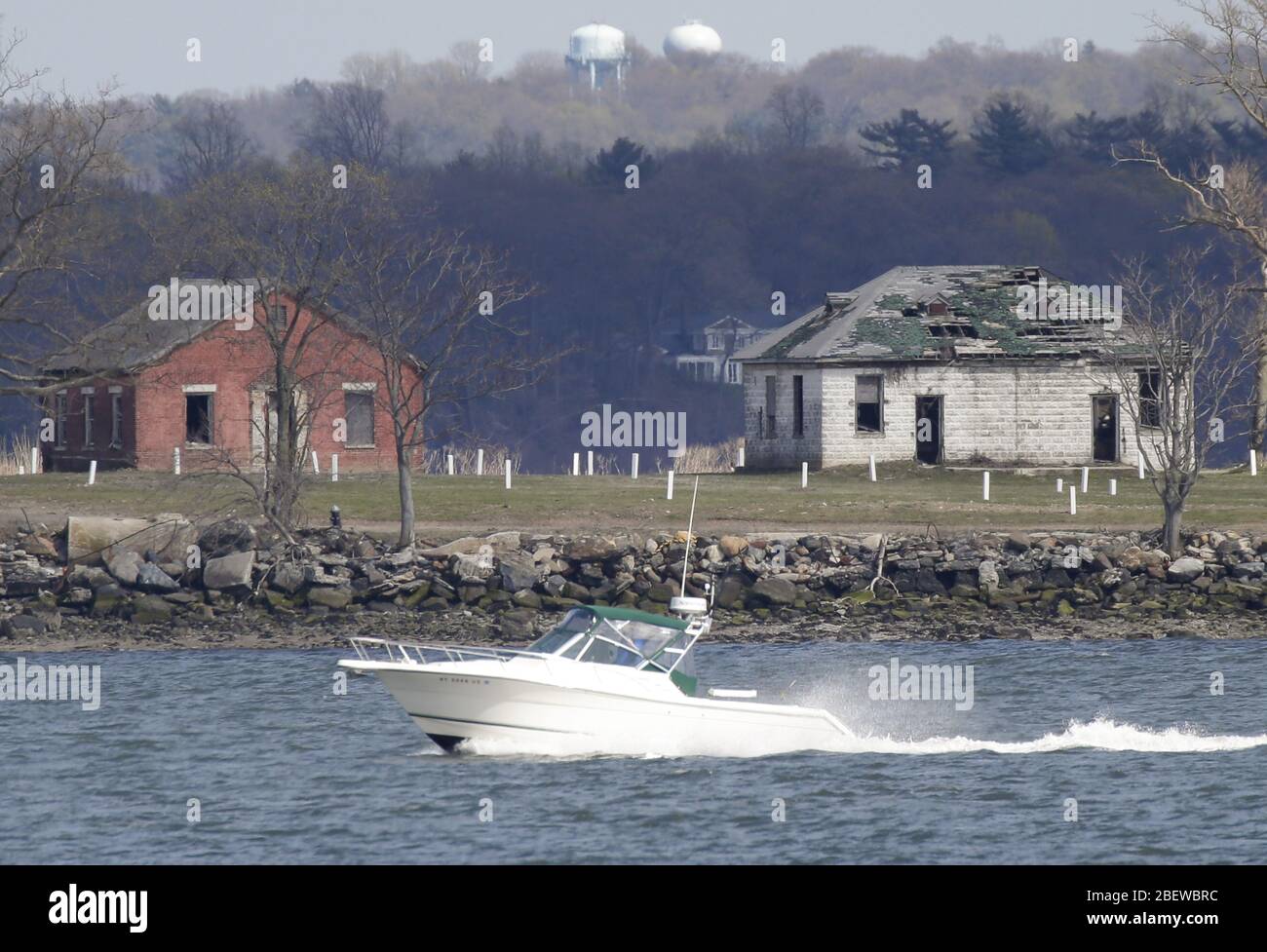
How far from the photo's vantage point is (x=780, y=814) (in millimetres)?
24031

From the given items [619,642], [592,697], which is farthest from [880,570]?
[592,697]

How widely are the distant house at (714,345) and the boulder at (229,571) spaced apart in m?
71.6

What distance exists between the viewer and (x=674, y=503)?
47500 millimetres

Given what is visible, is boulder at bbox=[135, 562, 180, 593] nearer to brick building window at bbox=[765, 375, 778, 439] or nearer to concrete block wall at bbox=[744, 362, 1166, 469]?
concrete block wall at bbox=[744, 362, 1166, 469]

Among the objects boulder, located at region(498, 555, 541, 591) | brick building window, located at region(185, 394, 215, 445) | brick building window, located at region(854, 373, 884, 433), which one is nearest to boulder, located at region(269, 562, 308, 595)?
boulder, located at region(498, 555, 541, 591)

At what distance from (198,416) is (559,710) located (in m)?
34.8

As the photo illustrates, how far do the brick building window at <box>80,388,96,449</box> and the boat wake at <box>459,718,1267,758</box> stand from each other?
3581 centimetres

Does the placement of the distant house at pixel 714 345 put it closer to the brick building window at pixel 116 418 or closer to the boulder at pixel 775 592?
the brick building window at pixel 116 418

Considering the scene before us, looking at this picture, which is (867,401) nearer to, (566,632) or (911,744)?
(911,744)

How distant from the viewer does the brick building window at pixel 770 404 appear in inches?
2340

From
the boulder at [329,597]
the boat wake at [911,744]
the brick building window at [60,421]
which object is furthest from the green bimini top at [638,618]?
the brick building window at [60,421]

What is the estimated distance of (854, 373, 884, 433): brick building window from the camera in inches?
2248
